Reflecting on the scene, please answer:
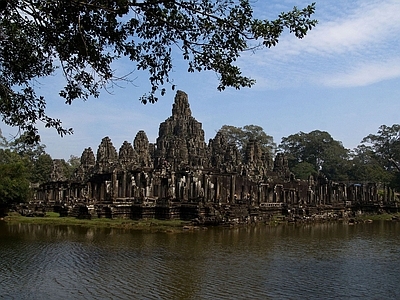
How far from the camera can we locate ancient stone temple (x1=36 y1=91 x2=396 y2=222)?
95.0 ft

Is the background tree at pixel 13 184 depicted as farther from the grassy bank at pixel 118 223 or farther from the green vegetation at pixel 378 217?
the green vegetation at pixel 378 217

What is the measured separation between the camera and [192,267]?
1320cm

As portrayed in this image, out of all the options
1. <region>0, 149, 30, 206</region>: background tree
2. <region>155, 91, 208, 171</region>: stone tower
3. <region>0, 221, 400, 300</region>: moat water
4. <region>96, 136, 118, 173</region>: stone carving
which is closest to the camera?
<region>0, 221, 400, 300</region>: moat water

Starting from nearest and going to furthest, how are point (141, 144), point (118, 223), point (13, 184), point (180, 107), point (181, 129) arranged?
point (118, 223), point (13, 184), point (141, 144), point (181, 129), point (180, 107)

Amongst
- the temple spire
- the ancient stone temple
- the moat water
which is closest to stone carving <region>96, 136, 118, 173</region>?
the ancient stone temple

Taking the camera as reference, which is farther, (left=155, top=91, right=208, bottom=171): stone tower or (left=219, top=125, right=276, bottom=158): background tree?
(left=219, top=125, right=276, bottom=158): background tree

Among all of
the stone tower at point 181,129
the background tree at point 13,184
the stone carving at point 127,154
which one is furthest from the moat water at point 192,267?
the stone tower at point 181,129

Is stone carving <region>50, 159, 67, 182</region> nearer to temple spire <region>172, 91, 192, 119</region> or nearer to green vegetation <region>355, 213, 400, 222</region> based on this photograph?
temple spire <region>172, 91, 192, 119</region>

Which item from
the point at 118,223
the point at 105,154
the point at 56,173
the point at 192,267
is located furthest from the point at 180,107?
the point at 192,267

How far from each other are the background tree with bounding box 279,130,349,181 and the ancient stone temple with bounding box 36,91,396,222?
1948 cm

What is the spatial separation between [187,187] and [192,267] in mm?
18402

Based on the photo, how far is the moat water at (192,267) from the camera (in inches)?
419

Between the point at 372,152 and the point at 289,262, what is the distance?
74.5m

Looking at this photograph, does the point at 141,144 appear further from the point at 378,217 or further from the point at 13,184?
the point at 378,217
